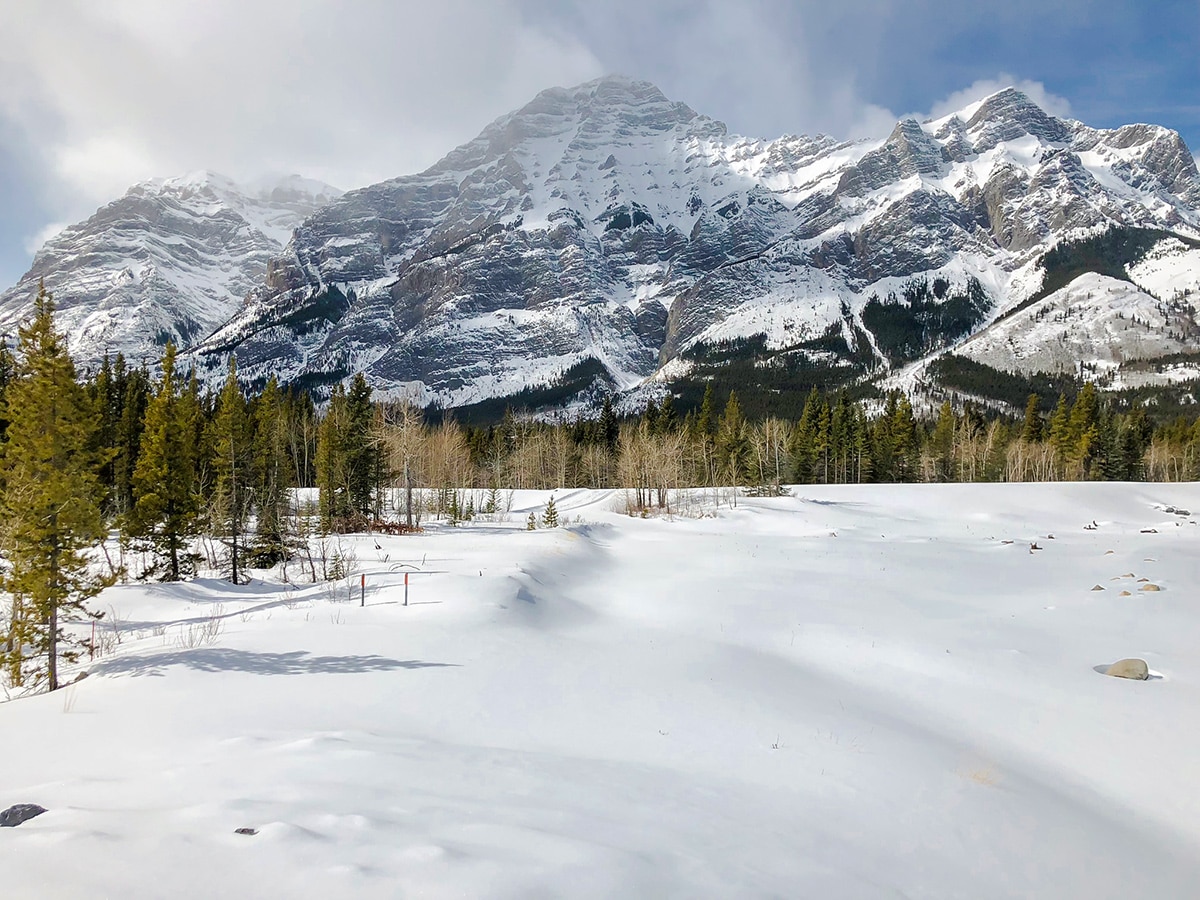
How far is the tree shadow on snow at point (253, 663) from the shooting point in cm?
939

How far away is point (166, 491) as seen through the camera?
26.2 meters

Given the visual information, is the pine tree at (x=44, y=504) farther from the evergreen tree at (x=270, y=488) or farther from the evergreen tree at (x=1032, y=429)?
the evergreen tree at (x=1032, y=429)

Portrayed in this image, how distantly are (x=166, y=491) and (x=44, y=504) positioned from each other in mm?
16710

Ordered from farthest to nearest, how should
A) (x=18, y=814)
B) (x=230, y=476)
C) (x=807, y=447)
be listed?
(x=807, y=447)
(x=230, y=476)
(x=18, y=814)

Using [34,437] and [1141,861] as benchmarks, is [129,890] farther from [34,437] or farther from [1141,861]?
[34,437]

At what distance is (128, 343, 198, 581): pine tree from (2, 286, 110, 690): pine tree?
1301cm

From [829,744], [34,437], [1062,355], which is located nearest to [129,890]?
[829,744]

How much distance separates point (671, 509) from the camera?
47.6 metres

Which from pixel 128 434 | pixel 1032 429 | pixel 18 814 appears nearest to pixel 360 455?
pixel 128 434

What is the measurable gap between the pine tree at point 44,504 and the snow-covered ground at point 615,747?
204cm

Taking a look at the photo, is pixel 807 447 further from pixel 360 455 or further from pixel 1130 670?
pixel 1130 670

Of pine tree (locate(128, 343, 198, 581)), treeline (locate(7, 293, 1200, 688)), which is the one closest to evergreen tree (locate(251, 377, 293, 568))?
treeline (locate(7, 293, 1200, 688))

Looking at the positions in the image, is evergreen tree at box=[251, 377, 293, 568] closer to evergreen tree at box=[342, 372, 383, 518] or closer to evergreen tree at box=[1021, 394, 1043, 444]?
evergreen tree at box=[342, 372, 383, 518]

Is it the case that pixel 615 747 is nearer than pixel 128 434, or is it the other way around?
pixel 615 747
